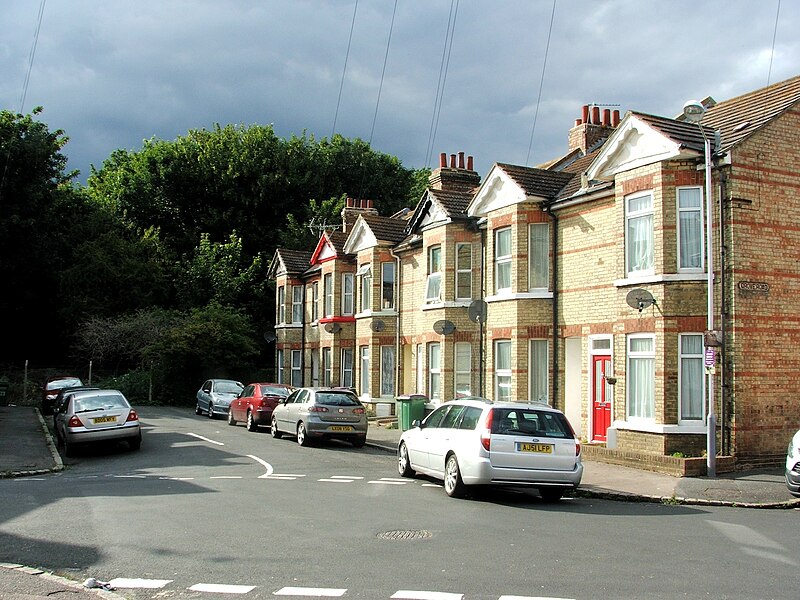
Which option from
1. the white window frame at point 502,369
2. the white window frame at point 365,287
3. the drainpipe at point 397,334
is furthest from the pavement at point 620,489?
the white window frame at point 365,287

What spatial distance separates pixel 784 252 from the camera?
1723cm

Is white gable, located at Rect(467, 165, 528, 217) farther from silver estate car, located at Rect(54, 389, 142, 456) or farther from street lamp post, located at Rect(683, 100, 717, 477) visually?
silver estate car, located at Rect(54, 389, 142, 456)

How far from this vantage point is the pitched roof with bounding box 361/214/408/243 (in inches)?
1235

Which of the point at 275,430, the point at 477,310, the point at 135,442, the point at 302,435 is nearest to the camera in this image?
the point at 135,442

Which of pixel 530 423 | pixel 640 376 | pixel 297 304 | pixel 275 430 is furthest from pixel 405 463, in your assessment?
pixel 297 304

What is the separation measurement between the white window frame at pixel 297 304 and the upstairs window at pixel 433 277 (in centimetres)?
1509

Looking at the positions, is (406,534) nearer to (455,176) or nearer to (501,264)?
(501,264)

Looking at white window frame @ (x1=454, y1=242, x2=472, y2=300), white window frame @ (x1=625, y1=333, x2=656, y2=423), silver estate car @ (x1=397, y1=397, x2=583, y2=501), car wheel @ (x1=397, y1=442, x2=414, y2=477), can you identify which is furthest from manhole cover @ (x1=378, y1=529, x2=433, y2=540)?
white window frame @ (x1=454, y1=242, x2=472, y2=300)

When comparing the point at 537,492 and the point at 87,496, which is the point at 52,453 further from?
the point at 537,492

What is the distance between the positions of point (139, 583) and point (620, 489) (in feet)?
29.7

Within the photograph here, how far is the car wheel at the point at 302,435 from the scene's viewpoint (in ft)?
70.7

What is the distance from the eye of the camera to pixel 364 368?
3266cm

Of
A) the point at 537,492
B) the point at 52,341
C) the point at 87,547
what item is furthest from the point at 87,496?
the point at 52,341

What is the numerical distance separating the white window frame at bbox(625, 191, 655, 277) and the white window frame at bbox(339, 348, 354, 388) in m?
17.9
